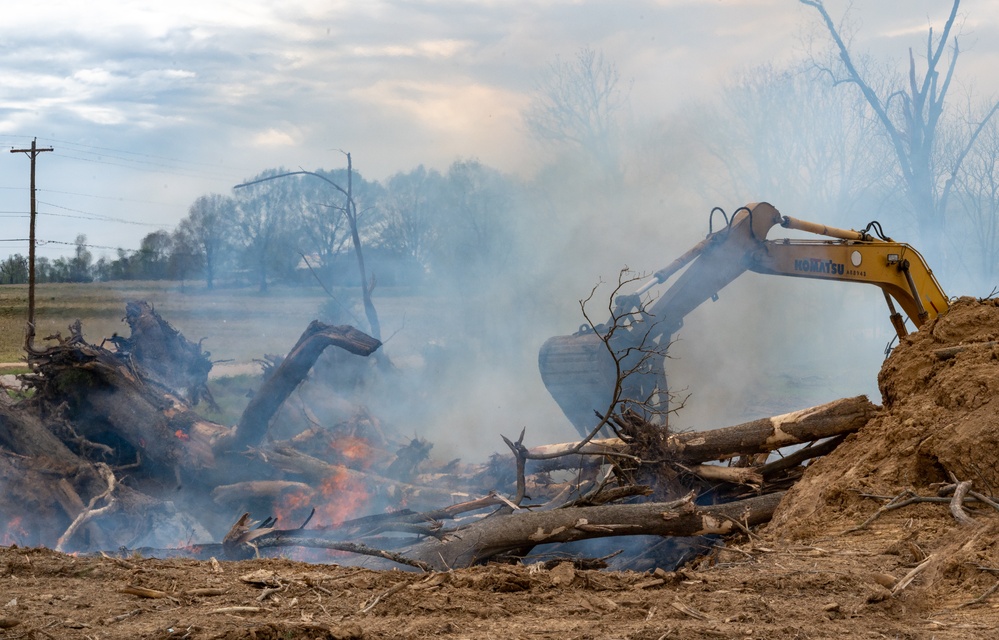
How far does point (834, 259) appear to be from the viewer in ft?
36.0

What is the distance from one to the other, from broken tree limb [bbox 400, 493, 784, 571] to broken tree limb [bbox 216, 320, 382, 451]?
4049mm

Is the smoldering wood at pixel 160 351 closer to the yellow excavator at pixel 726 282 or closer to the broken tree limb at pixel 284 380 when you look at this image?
the broken tree limb at pixel 284 380

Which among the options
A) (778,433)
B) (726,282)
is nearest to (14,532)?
(778,433)

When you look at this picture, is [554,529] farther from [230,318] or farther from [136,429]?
[230,318]

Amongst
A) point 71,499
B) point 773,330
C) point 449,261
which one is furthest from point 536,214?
point 71,499

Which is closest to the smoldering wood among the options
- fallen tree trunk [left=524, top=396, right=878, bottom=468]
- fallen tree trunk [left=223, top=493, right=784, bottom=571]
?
fallen tree trunk [left=223, top=493, right=784, bottom=571]

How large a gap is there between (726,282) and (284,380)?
5837 millimetres

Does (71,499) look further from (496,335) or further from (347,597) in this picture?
(496,335)

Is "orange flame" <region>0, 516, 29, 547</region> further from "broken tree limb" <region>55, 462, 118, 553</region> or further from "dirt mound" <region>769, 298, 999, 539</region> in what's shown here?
"dirt mound" <region>769, 298, 999, 539</region>

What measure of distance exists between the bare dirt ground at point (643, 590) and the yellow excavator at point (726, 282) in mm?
2615

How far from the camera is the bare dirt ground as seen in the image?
4.50 metres

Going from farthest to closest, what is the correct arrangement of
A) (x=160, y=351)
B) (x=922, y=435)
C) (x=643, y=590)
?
(x=160, y=351) → (x=922, y=435) → (x=643, y=590)

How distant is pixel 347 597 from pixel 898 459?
15.6 ft

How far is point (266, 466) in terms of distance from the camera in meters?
11.2
